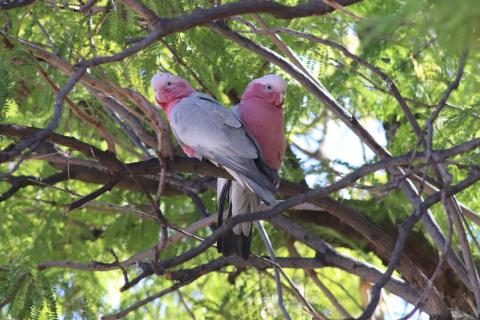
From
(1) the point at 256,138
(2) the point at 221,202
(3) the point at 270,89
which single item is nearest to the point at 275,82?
(3) the point at 270,89

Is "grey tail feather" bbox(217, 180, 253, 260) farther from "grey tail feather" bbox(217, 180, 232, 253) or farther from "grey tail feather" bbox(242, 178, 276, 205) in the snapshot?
"grey tail feather" bbox(242, 178, 276, 205)

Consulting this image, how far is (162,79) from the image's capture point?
16.2ft

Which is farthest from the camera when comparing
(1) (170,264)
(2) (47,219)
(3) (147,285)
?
(3) (147,285)

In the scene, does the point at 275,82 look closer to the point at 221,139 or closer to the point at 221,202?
the point at 221,139

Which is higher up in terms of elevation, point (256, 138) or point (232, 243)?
point (256, 138)

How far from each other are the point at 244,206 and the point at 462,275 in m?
1.33

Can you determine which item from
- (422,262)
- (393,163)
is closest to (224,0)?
(393,163)

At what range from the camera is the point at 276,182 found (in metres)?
4.33

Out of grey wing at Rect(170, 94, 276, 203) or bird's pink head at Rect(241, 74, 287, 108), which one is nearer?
grey wing at Rect(170, 94, 276, 203)

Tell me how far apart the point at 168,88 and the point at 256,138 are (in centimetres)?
66

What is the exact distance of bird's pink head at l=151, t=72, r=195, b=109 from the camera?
16.3ft

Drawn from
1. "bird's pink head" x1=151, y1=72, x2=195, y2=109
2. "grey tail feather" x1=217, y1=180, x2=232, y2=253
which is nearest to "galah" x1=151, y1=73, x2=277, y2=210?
"bird's pink head" x1=151, y1=72, x2=195, y2=109

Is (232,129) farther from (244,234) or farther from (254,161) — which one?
(244,234)

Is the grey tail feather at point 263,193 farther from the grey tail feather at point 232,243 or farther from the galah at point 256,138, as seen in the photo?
the grey tail feather at point 232,243
